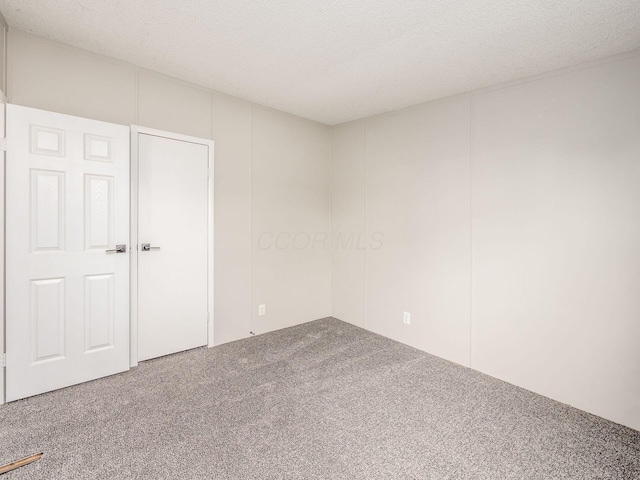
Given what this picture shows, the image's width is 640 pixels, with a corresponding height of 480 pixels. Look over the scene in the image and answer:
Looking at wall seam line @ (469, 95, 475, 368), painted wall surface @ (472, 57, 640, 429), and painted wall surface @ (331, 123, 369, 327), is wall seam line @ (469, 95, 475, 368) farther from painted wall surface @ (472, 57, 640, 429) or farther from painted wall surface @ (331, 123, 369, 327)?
painted wall surface @ (331, 123, 369, 327)

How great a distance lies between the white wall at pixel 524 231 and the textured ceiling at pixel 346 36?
0.33 meters

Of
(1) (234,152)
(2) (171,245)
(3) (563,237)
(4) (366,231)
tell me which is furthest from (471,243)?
(2) (171,245)

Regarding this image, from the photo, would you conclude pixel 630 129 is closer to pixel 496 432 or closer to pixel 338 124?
pixel 496 432

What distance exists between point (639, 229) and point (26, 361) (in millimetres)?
4330

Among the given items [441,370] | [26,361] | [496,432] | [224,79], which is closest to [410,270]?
[441,370]

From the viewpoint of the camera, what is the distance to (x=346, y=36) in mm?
2193

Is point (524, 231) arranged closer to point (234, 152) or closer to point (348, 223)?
point (348, 223)

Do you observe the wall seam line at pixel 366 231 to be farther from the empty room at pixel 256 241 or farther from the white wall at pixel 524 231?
the empty room at pixel 256 241

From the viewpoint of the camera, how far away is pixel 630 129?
2135 millimetres

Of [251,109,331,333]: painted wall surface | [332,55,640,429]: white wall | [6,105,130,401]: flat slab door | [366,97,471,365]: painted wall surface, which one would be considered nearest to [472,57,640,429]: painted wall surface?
[332,55,640,429]: white wall

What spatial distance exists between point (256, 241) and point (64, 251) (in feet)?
5.73

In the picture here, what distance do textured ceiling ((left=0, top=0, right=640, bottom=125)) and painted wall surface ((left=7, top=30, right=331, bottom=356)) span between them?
0.19 metres

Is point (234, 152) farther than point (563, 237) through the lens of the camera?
Yes

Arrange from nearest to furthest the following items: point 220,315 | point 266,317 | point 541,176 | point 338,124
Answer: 1. point 541,176
2. point 220,315
3. point 266,317
4. point 338,124
